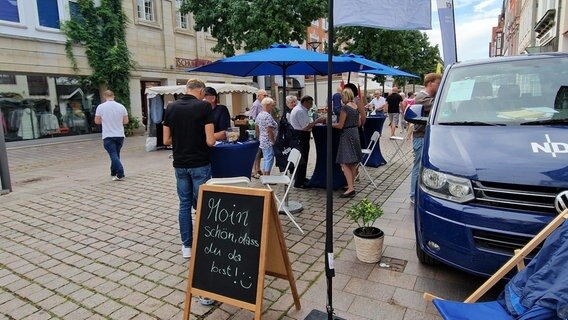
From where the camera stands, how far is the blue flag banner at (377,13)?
2471 millimetres

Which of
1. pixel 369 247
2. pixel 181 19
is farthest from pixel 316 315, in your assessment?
A: pixel 181 19

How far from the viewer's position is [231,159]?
421 cm

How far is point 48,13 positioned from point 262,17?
8329 mm

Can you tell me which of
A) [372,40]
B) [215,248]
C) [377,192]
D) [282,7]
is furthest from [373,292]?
[372,40]

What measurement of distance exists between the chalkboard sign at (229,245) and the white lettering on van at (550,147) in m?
1.95

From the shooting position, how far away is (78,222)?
5027mm

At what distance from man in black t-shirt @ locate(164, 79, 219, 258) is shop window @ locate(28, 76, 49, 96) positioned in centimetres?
1354

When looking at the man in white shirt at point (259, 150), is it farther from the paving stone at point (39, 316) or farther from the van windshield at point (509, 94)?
the paving stone at point (39, 316)

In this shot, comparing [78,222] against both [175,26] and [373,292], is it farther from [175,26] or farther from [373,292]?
[175,26]

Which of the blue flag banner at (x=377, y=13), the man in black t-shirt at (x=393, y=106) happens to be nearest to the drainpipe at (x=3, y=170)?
the blue flag banner at (x=377, y=13)

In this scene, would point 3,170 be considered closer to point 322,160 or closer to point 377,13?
point 322,160

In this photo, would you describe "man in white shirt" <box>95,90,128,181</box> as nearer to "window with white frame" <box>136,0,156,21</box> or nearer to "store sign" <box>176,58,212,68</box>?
"window with white frame" <box>136,0,156,21</box>

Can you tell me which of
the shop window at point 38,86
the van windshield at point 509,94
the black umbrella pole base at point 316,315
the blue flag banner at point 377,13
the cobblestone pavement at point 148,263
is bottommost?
the cobblestone pavement at point 148,263

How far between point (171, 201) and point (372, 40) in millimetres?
16132
